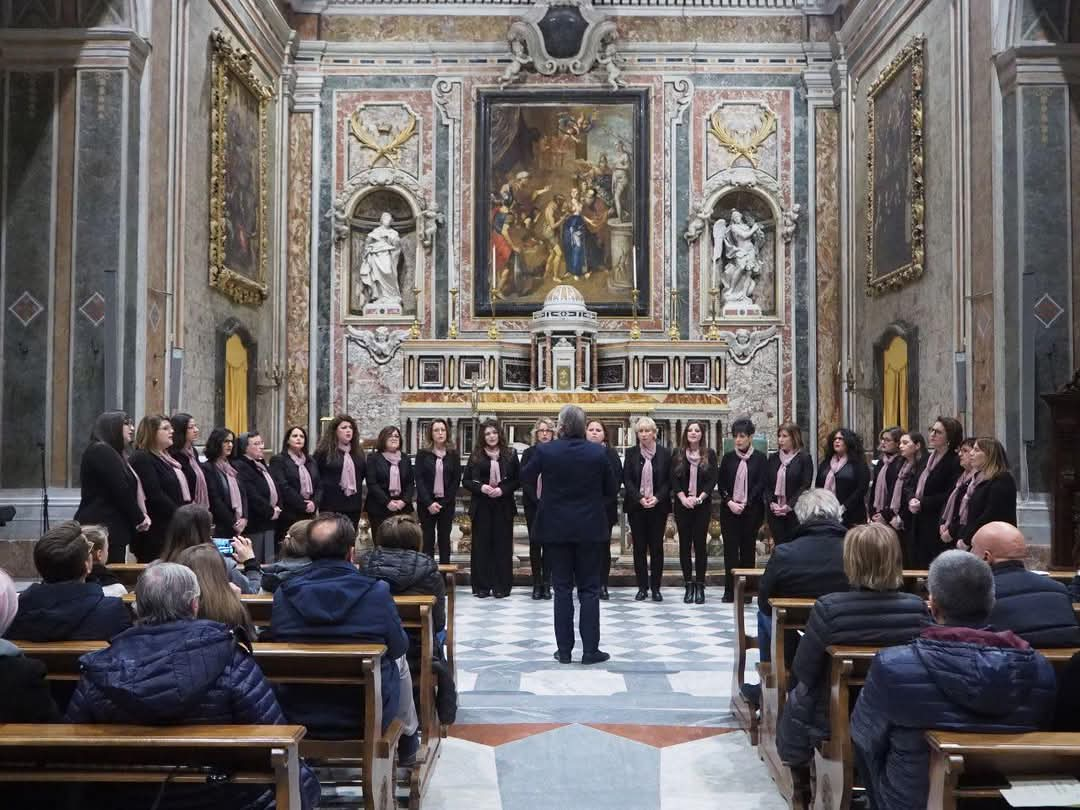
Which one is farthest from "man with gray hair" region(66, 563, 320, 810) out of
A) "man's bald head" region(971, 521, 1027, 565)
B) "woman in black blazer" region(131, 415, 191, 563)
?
"woman in black blazer" region(131, 415, 191, 563)

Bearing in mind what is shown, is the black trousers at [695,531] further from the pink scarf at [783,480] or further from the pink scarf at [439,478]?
the pink scarf at [439,478]

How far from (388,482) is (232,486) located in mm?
1990

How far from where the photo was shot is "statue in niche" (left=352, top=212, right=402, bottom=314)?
60.4 feet

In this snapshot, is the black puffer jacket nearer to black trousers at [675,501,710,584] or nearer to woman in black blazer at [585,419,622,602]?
woman in black blazer at [585,419,622,602]

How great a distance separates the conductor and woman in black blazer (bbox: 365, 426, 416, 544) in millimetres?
3102

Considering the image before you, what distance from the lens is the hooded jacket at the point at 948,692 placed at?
3.30 m

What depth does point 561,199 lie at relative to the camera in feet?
60.3

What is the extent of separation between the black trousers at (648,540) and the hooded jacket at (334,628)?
637 cm

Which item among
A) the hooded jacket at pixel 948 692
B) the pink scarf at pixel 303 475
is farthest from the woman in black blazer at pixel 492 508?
the hooded jacket at pixel 948 692

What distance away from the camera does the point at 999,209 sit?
37.4 feet

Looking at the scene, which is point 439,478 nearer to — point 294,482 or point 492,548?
point 492,548

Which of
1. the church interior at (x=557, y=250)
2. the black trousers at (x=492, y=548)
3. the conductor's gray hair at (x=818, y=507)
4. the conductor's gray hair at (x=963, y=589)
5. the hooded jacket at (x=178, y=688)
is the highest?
the church interior at (x=557, y=250)

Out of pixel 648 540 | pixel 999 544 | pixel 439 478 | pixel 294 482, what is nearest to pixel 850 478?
pixel 648 540

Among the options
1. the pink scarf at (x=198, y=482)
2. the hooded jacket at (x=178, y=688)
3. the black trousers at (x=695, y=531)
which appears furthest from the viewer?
the black trousers at (x=695, y=531)
